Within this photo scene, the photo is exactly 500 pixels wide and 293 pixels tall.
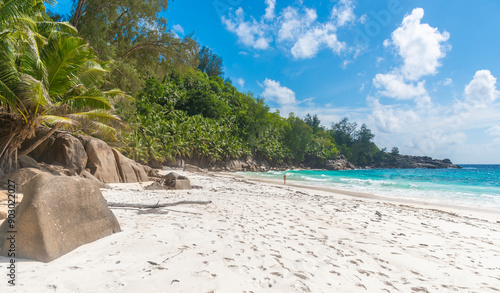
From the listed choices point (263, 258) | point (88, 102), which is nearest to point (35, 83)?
point (88, 102)

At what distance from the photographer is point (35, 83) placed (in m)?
6.95

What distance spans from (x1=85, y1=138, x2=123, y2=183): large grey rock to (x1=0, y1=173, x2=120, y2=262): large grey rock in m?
8.32

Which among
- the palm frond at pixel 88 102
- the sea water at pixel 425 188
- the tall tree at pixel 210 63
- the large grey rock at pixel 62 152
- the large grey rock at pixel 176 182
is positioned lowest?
the sea water at pixel 425 188

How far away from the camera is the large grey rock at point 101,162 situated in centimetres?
1070

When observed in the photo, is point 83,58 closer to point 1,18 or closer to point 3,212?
point 1,18

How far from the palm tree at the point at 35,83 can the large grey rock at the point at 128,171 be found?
125 inches

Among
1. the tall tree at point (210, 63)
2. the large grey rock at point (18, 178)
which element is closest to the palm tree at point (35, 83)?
the large grey rock at point (18, 178)

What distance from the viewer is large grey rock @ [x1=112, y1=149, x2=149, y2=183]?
11982mm

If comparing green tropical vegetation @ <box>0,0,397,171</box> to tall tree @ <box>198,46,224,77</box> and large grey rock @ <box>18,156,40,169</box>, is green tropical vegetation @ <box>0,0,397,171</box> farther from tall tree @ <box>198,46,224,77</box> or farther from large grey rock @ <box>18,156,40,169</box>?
tall tree @ <box>198,46,224,77</box>

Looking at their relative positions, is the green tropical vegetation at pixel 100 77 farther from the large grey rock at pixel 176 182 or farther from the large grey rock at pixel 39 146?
the large grey rock at pixel 176 182

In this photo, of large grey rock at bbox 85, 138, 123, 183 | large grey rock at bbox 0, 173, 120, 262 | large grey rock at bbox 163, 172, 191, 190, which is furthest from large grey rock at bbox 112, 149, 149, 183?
large grey rock at bbox 0, 173, 120, 262

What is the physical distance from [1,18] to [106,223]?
312 inches

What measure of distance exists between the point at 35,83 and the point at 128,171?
6151mm

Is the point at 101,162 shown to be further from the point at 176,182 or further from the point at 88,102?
the point at 176,182
